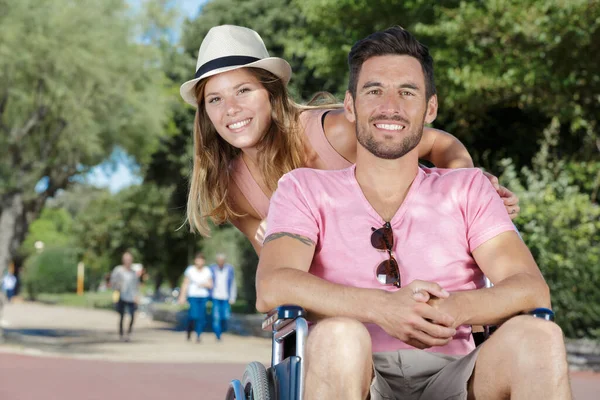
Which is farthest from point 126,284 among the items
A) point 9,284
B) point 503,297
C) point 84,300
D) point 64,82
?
point 84,300

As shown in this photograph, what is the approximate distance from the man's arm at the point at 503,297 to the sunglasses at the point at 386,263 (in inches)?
9.1

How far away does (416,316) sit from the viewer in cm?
280

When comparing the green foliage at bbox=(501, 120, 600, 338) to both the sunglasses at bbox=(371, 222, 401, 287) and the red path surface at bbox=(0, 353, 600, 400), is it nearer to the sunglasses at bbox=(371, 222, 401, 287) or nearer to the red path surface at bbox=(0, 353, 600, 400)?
the red path surface at bbox=(0, 353, 600, 400)

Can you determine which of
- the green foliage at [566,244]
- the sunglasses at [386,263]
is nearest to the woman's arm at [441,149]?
the sunglasses at [386,263]

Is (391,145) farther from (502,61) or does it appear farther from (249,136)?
(502,61)

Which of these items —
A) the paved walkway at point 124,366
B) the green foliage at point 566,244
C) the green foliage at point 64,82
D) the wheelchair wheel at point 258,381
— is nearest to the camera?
the wheelchair wheel at point 258,381

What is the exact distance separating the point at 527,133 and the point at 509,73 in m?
3.80

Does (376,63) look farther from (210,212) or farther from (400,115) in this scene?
(210,212)

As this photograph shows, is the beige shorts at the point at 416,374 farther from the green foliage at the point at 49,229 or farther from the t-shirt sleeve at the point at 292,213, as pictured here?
the green foliage at the point at 49,229

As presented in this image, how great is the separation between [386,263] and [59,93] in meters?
14.8

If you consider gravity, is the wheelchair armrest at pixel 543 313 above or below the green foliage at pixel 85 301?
above

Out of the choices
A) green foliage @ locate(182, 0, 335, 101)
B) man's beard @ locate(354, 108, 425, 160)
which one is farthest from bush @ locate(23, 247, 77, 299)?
man's beard @ locate(354, 108, 425, 160)

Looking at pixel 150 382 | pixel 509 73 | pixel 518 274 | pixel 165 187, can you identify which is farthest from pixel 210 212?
pixel 165 187

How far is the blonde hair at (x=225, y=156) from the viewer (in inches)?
162
